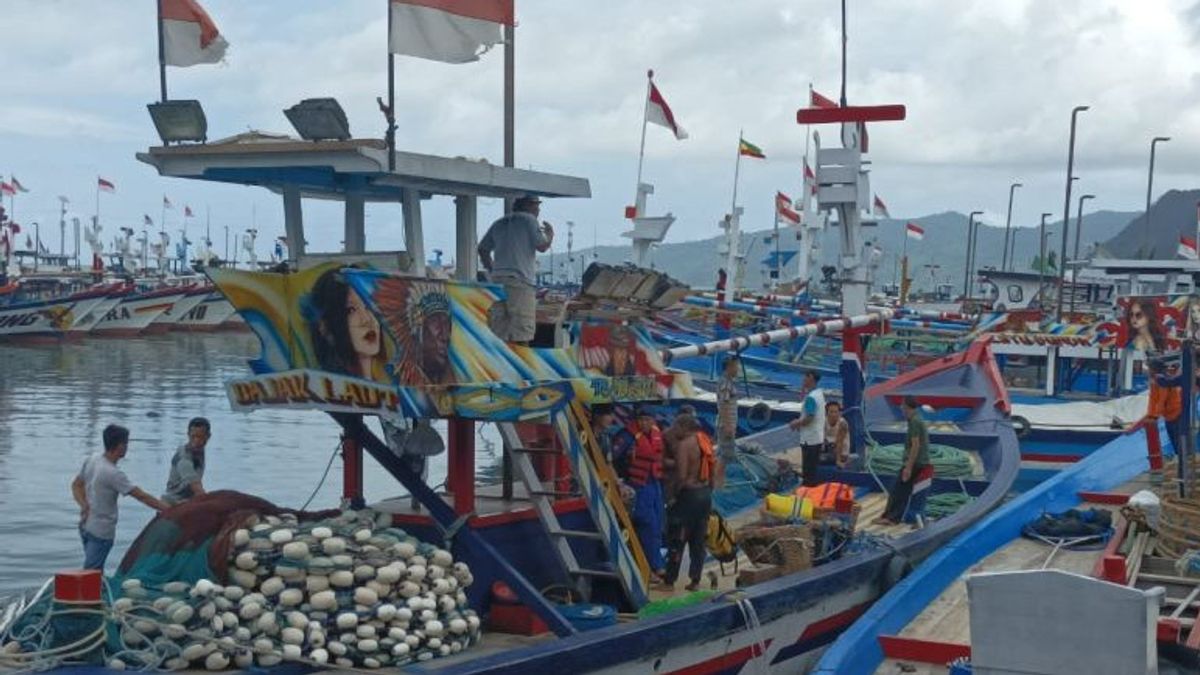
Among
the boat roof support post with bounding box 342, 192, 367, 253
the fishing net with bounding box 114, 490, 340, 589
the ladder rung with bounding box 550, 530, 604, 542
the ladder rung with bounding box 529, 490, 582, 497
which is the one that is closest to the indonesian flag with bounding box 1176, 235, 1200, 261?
the ladder rung with bounding box 529, 490, 582, 497

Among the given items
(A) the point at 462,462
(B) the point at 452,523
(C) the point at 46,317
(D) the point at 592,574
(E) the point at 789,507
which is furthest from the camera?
(C) the point at 46,317

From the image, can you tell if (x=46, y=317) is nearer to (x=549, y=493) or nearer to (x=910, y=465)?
(x=910, y=465)

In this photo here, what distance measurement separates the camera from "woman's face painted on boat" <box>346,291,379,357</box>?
28.6 ft

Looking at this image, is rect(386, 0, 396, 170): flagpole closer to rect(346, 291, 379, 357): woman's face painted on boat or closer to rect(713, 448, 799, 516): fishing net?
rect(346, 291, 379, 357): woman's face painted on boat

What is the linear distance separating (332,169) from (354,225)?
637 millimetres

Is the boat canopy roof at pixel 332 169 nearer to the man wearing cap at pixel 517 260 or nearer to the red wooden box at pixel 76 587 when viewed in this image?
the man wearing cap at pixel 517 260

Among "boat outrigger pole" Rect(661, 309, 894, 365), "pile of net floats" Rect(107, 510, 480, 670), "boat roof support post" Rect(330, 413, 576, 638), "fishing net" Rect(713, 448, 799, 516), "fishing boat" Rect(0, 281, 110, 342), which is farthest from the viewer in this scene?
"fishing boat" Rect(0, 281, 110, 342)

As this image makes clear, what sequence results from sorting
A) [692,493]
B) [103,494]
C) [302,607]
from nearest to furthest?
[302,607] < [103,494] < [692,493]

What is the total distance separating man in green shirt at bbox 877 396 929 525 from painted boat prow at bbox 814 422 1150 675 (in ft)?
2.51

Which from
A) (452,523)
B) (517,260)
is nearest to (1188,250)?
(517,260)

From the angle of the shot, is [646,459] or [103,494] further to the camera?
[646,459]

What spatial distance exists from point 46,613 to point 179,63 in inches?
147

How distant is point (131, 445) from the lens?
3189cm

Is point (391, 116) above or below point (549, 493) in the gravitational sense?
above
